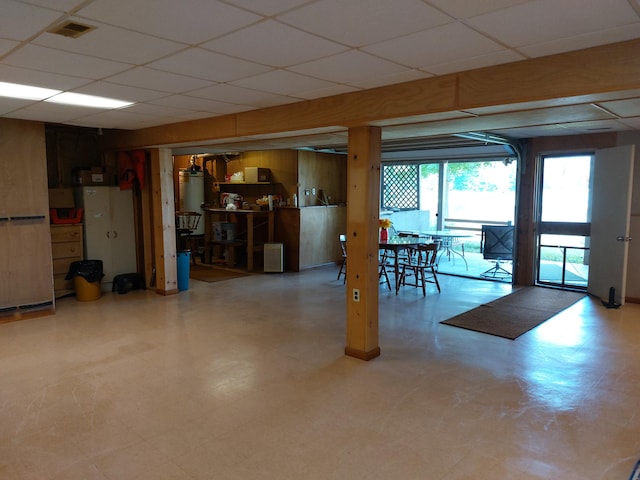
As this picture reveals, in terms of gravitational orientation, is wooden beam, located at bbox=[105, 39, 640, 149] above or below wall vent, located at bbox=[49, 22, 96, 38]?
below

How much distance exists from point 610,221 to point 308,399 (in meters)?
4.88

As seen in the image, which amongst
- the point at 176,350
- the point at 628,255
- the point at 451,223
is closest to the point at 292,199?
the point at 451,223

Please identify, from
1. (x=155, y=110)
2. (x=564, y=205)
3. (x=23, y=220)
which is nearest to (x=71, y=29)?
(x=155, y=110)

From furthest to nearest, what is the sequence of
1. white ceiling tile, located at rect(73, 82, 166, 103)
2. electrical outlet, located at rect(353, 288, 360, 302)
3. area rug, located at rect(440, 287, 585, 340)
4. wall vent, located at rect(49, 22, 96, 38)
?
1. area rug, located at rect(440, 287, 585, 340)
2. electrical outlet, located at rect(353, 288, 360, 302)
3. white ceiling tile, located at rect(73, 82, 166, 103)
4. wall vent, located at rect(49, 22, 96, 38)

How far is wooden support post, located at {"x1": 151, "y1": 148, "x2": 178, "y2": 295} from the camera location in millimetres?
6227

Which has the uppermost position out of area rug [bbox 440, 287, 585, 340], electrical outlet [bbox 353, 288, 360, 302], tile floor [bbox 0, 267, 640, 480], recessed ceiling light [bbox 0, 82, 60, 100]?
recessed ceiling light [bbox 0, 82, 60, 100]

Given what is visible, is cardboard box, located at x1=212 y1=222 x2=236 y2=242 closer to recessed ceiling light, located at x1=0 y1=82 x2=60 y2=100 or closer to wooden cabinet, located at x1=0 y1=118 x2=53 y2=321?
wooden cabinet, located at x1=0 y1=118 x2=53 y2=321

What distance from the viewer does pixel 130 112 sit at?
441cm

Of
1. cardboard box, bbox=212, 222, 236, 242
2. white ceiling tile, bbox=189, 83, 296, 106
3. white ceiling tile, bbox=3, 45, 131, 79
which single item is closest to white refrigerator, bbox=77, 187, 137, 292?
cardboard box, bbox=212, 222, 236, 242

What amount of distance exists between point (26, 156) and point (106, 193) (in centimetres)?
134

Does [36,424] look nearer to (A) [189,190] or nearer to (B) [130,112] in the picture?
(B) [130,112]

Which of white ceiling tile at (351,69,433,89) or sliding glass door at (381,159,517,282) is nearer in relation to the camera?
white ceiling tile at (351,69,433,89)

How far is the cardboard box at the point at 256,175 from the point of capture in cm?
848

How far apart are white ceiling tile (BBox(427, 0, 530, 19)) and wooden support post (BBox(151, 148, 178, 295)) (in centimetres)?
511
